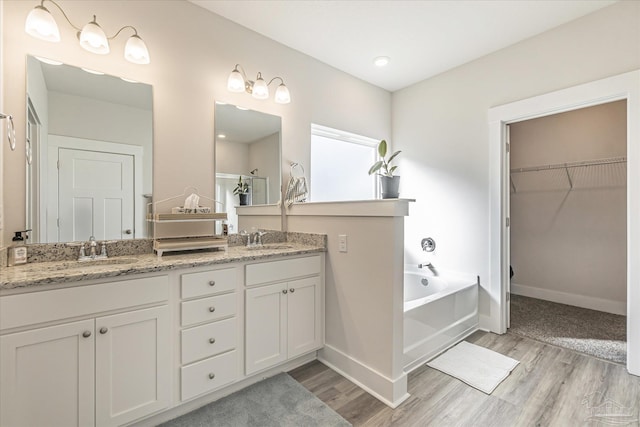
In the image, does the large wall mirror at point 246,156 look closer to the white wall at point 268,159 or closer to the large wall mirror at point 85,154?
the white wall at point 268,159

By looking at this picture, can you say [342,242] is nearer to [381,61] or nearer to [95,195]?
[95,195]

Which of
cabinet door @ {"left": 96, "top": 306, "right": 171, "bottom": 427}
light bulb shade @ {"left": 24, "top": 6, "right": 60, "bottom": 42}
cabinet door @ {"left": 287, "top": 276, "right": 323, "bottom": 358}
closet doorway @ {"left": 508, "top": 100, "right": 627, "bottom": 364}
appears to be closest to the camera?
cabinet door @ {"left": 96, "top": 306, "right": 171, "bottom": 427}

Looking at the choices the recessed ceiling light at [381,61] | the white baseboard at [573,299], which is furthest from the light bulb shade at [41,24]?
the white baseboard at [573,299]

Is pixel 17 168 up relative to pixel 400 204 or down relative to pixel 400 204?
up

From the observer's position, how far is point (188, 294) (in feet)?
5.33

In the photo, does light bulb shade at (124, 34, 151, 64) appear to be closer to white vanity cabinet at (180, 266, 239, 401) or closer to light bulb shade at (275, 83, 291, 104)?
light bulb shade at (275, 83, 291, 104)

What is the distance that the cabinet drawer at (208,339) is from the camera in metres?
1.63

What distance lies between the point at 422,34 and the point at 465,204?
1634 mm

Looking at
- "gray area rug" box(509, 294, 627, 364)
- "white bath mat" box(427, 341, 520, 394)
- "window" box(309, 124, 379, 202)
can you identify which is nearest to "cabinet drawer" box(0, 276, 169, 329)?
"window" box(309, 124, 379, 202)

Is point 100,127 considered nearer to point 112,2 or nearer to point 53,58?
point 53,58

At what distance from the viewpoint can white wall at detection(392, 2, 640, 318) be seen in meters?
2.24

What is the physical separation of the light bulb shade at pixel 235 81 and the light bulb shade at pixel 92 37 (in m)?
0.79

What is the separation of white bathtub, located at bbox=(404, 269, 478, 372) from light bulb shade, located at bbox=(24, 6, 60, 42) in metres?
2.66

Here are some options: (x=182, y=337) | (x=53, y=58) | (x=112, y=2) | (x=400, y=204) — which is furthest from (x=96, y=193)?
(x=400, y=204)
